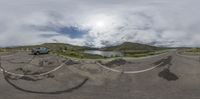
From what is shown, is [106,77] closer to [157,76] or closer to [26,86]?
[157,76]

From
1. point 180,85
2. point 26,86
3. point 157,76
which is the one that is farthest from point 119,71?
point 26,86

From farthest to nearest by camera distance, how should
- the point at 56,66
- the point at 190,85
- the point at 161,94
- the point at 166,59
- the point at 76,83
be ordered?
the point at 56,66, the point at 166,59, the point at 76,83, the point at 190,85, the point at 161,94

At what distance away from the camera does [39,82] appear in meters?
20.3

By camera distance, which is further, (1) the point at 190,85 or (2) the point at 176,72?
(2) the point at 176,72

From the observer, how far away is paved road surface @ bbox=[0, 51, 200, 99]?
17.2 m

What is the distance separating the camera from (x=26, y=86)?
64.2 feet

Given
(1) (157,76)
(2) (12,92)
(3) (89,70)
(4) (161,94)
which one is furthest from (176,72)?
(2) (12,92)

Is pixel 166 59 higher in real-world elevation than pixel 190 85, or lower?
higher

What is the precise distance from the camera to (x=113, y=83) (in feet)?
62.6

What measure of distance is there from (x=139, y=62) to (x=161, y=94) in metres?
6.94

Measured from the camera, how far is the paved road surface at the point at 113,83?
56.3 feet

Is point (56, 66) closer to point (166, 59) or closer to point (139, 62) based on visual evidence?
point (139, 62)

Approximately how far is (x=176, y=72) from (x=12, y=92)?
450 inches

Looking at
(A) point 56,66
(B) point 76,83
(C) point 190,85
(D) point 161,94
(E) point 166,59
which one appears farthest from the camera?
(A) point 56,66
